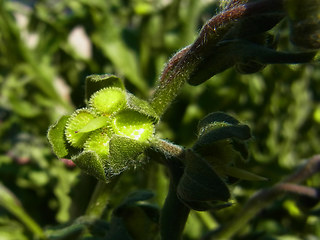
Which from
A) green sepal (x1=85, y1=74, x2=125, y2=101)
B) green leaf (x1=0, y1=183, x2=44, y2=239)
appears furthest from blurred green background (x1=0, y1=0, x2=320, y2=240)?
green sepal (x1=85, y1=74, x2=125, y2=101)

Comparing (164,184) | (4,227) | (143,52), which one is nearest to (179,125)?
(143,52)

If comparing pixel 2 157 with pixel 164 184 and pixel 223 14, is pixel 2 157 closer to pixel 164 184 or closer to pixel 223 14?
pixel 164 184

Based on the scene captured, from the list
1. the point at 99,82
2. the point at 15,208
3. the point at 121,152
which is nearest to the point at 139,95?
the point at 15,208

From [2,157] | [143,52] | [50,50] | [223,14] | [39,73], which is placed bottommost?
[223,14]

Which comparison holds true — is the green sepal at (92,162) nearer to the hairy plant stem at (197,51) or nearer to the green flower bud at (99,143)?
the green flower bud at (99,143)

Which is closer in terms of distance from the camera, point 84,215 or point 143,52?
point 84,215

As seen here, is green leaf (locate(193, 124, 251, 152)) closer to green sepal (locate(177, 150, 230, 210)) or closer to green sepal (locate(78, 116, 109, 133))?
green sepal (locate(177, 150, 230, 210))
